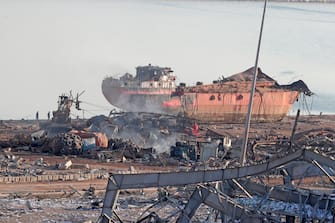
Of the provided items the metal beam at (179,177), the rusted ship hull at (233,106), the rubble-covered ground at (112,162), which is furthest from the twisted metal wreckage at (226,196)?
the rusted ship hull at (233,106)

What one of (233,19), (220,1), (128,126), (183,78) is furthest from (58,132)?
(220,1)

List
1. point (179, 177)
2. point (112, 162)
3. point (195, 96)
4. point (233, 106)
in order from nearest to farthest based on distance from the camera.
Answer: point (179, 177), point (112, 162), point (195, 96), point (233, 106)

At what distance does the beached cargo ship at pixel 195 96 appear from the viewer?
151 ft

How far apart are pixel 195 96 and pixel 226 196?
28485mm

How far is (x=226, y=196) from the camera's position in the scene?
1736 centimetres

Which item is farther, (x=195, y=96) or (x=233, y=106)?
(x=233, y=106)

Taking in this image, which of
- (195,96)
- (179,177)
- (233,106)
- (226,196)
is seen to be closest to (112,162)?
(179,177)

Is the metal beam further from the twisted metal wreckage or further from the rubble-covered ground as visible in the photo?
the rubble-covered ground

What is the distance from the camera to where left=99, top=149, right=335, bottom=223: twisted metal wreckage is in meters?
17.0

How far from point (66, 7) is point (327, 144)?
289 ft

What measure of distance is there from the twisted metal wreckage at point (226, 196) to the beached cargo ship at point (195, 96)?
27841mm

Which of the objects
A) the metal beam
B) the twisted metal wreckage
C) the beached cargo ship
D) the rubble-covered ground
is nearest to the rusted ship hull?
the beached cargo ship

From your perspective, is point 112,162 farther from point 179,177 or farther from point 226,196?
point 226,196

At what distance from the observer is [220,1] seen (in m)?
155
